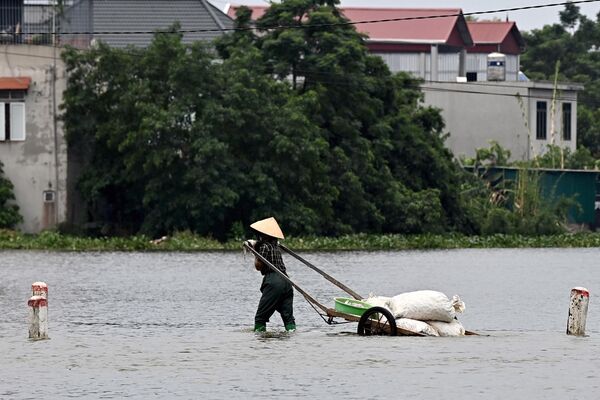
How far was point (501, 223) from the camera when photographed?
197 ft

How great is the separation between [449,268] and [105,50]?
54.2 ft

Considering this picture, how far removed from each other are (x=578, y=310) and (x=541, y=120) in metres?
53.9

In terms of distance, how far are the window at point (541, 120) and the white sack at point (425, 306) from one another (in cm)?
5450

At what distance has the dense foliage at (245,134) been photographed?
50.8m

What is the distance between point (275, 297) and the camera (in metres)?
20.9

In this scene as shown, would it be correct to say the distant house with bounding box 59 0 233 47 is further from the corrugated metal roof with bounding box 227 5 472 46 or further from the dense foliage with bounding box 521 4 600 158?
the dense foliage with bounding box 521 4 600 158

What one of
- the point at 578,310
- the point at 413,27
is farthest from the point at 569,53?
the point at 578,310

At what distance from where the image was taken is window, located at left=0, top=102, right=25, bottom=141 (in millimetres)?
52406

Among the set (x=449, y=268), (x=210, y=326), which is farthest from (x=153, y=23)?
(x=210, y=326)

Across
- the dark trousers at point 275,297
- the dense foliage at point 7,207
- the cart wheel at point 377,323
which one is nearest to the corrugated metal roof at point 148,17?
the dense foliage at point 7,207

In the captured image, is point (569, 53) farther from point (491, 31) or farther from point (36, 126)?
point (36, 126)

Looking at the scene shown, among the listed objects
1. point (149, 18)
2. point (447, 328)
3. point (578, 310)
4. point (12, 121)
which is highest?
point (149, 18)

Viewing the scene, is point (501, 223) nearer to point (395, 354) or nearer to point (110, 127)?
point (110, 127)

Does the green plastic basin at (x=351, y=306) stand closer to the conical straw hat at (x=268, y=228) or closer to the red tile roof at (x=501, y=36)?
the conical straw hat at (x=268, y=228)
